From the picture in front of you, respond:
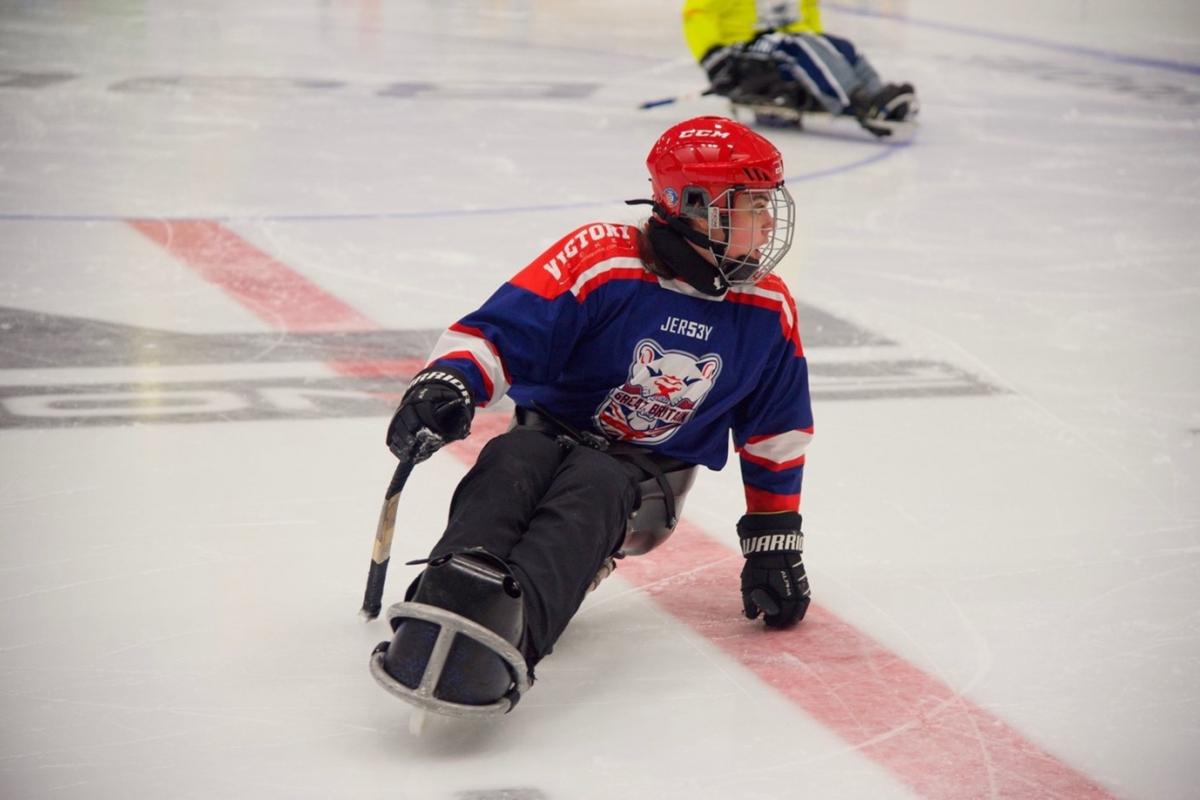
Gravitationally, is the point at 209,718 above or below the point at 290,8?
above

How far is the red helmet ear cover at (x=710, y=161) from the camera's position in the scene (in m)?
2.31

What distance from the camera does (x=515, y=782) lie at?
1944 mm

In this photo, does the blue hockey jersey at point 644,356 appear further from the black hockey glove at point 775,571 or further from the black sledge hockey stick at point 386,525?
the black sledge hockey stick at point 386,525

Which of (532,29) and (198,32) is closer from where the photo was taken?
(198,32)

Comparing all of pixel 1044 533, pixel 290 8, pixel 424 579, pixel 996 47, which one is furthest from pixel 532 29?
pixel 424 579

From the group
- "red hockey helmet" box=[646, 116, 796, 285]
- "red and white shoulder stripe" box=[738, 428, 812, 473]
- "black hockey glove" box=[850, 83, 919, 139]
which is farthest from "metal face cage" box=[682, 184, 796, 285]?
"black hockey glove" box=[850, 83, 919, 139]

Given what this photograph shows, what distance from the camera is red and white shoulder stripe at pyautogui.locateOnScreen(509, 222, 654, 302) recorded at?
230 centimetres

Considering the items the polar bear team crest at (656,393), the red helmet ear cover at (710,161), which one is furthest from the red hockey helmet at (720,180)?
the polar bear team crest at (656,393)

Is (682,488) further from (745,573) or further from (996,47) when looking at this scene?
(996,47)

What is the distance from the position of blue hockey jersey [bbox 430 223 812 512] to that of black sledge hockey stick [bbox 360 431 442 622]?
0.13 meters

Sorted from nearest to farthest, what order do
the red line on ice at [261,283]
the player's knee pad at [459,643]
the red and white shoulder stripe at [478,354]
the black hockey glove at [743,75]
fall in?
the player's knee pad at [459,643] → the red and white shoulder stripe at [478,354] → the red line on ice at [261,283] → the black hockey glove at [743,75]

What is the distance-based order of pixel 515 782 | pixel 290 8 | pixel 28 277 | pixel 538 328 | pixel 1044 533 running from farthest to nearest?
pixel 290 8 → pixel 28 277 → pixel 1044 533 → pixel 538 328 → pixel 515 782

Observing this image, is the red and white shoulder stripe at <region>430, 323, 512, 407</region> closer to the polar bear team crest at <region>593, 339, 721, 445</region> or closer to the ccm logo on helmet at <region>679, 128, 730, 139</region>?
the polar bear team crest at <region>593, 339, 721, 445</region>

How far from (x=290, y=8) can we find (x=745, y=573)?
10.1m
